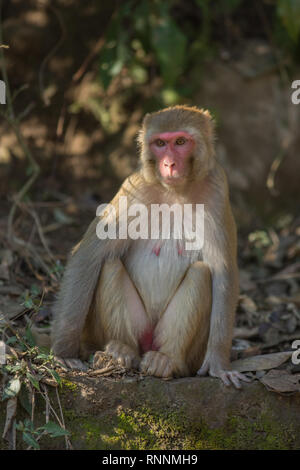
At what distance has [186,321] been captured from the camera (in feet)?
15.7

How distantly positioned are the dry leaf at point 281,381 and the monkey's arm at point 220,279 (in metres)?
0.17

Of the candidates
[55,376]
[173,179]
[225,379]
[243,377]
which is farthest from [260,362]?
[55,376]

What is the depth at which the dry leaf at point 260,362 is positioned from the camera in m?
4.94

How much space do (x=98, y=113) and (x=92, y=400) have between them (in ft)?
17.8

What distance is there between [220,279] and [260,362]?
28.4 inches

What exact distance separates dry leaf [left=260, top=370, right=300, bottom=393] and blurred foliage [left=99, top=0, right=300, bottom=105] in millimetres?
4520

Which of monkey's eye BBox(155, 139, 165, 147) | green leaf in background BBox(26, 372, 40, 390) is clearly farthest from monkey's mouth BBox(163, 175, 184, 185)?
green leaf in background BBox(26, 372, 40, 390)

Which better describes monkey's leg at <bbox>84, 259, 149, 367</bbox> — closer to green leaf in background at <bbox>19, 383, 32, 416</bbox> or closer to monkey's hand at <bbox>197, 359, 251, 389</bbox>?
monkey's hand at <bbox>197, 359, 251, 389</bbox>

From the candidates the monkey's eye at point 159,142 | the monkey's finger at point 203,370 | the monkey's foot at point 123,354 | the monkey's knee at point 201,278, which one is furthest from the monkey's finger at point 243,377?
the monkey's eye at point 159,142

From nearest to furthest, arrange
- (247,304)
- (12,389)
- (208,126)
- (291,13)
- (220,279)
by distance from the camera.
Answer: (12,389) → (220,279) → (208,126) → (247,304) → (291,13)

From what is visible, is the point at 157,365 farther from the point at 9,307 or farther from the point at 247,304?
the point at 247,304

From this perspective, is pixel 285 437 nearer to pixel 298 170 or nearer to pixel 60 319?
pixel 60 319

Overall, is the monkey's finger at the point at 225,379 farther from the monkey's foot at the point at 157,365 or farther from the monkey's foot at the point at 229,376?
the monkey's foot at the point at 157,365

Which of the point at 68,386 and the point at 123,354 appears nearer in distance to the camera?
the point at 68,386
